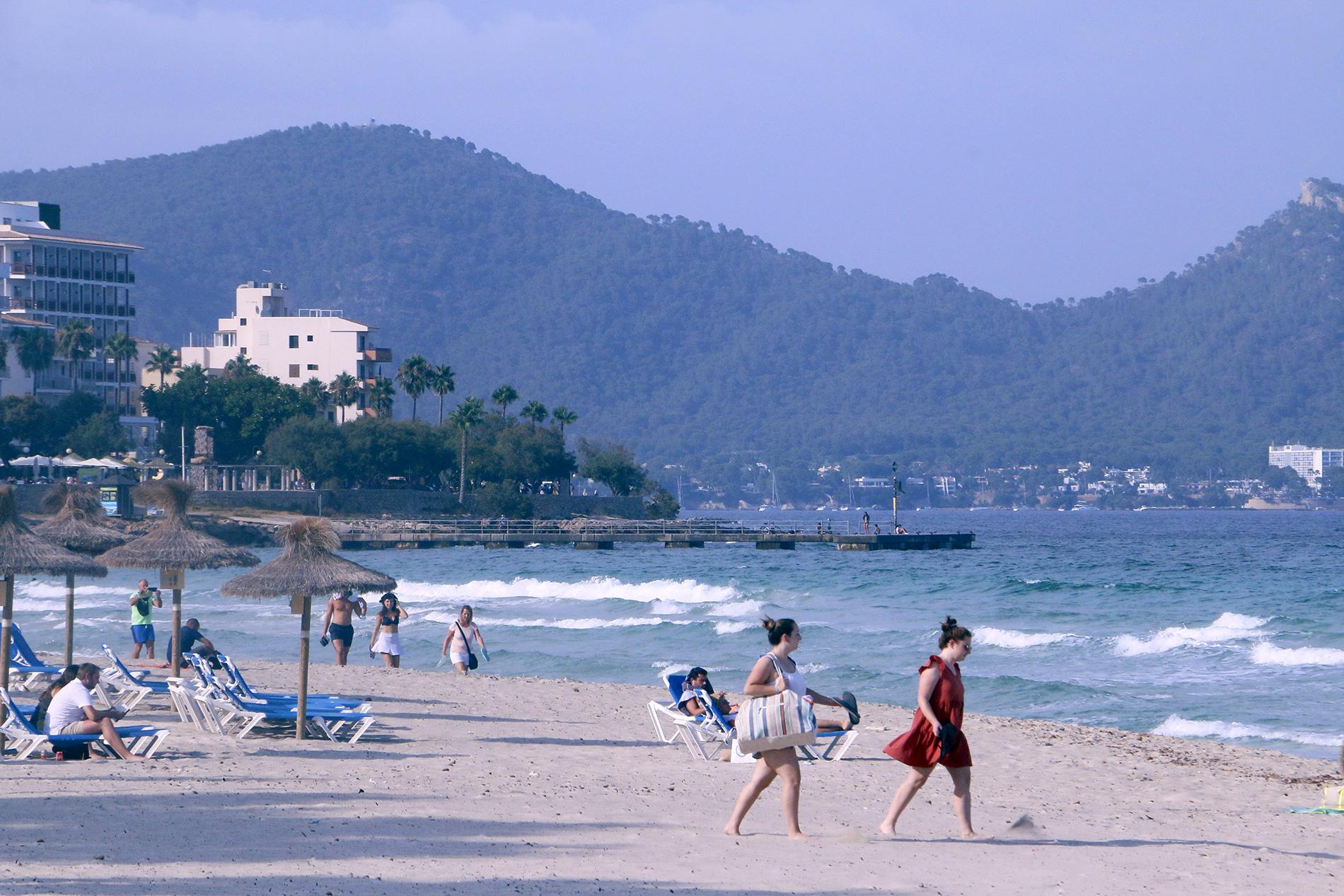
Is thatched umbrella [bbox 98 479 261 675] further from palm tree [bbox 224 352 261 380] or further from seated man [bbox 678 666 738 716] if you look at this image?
palm tree [bbox 224 352 261 380]

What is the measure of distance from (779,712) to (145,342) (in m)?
109

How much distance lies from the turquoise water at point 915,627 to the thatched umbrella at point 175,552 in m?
8.51

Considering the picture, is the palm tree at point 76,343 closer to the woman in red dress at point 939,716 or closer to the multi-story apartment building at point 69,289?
the multi-story apartment building at point 69,289

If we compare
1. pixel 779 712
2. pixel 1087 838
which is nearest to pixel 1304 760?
pixel 1087 838

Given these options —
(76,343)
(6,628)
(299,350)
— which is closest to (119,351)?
(76,343)

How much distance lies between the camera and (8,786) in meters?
10.6

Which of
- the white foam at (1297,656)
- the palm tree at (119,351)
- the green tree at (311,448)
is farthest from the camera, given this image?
the palm tree at (119,351)

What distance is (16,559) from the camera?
13391 millimetres

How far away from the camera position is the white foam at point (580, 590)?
4591 centimetres

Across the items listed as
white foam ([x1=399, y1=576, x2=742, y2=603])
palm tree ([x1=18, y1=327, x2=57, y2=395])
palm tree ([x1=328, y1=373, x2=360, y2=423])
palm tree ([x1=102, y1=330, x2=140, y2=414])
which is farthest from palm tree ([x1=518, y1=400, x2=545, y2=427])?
white foam ([x1=399, y1=576, x2=742, y2=603])

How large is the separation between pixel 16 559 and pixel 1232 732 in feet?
43.6

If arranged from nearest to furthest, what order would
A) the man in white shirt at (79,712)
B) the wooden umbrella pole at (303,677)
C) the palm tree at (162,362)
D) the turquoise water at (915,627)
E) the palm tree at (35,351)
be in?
the man in white shirt at (79,712) < the wooden umbrella pole at (303,677) < the turquoise water at (915,627) < the palm tree at (35,351) < the palm tree at (162,362)

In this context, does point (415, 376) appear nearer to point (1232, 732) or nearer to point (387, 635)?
point (387, 635)

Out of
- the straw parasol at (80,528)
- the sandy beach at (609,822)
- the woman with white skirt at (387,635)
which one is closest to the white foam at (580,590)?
the woman with white skirt at (387,635)
